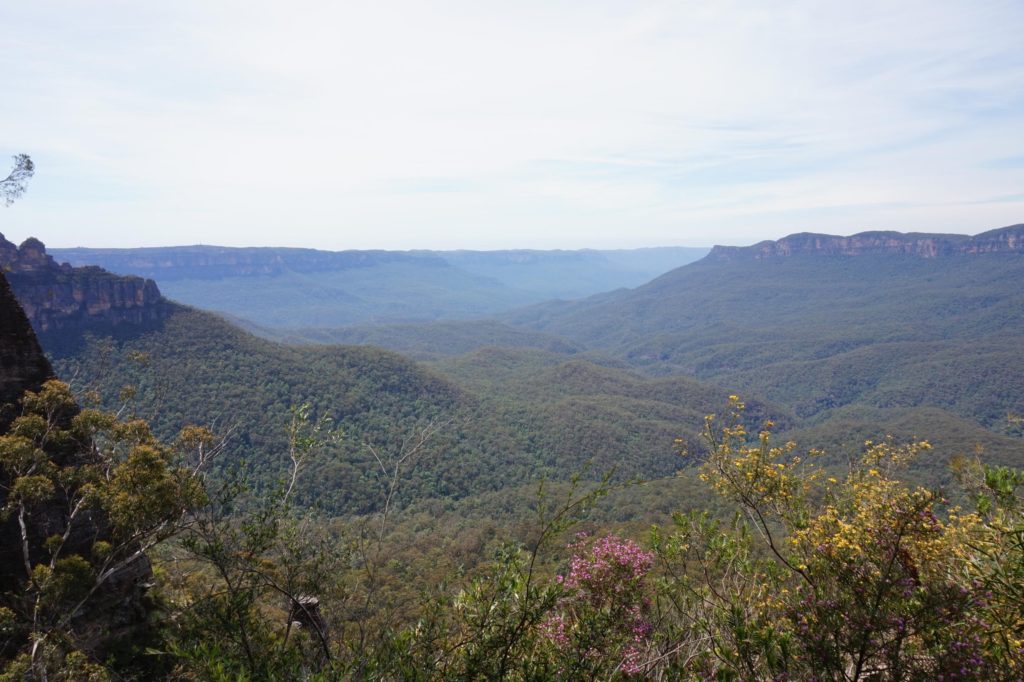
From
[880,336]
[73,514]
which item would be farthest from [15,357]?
[880,336]

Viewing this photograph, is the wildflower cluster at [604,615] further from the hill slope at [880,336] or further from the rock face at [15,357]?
the hill slope at [880,336]

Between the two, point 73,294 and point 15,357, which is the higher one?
point 73,294

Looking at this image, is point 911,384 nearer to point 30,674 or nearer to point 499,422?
point 499,422

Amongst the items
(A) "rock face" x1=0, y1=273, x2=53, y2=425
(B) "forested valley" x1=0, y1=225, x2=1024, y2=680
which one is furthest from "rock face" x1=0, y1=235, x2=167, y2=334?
(A) "rock face" x1=0, y1=273, x2=53, y2=425

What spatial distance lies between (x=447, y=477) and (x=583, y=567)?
157 feet

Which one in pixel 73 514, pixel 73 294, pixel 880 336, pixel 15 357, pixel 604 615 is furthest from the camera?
pixel 880 336

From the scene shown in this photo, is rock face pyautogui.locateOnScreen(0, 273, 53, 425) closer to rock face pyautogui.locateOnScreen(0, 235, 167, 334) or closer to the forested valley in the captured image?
the forested valley

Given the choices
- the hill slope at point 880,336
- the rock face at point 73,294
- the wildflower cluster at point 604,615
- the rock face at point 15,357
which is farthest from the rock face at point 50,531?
the hill slope at point 880,336

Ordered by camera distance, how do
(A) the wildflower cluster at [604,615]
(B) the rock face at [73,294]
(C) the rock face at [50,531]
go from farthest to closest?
(B) the rock face at [73,294] → (C) the rock face at [50,531] → (A) the wildflower cluster at [604,615]

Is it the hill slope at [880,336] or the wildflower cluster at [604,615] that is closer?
the wildflower cluster at [604,615]

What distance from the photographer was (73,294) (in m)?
63.1

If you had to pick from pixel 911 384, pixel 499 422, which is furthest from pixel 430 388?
pixel 911 384

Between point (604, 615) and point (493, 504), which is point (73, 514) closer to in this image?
point (604, 615)

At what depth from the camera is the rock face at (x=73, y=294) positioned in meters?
58.6
